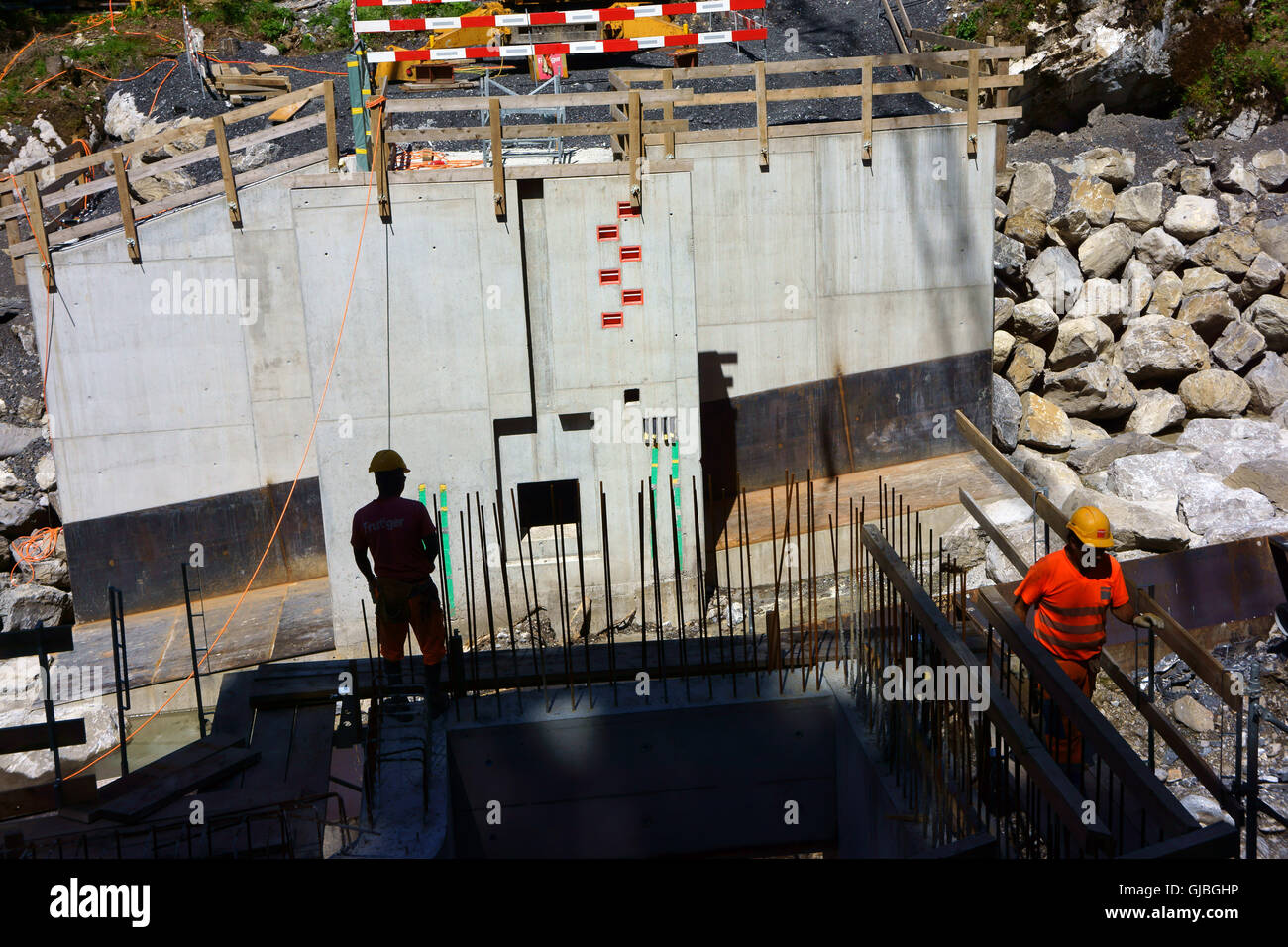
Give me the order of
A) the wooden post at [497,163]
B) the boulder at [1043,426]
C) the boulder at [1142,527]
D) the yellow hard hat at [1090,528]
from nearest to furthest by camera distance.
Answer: the yellow hard hat at [1090,528]
the wooden post at [497,163]
the boulder at [1142,527]
the boulder at [1043,426]

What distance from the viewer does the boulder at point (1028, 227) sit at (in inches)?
666

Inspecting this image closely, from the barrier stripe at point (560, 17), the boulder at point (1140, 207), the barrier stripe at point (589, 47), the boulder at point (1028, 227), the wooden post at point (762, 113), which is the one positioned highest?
the barrier stripe at point (560, 17)

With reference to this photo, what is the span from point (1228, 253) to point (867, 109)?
22.3 ft

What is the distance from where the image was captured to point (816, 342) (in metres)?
14.9

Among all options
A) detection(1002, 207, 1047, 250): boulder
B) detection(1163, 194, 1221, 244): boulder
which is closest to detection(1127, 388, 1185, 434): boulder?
detection(1002, 207, 1047, 250): boulder

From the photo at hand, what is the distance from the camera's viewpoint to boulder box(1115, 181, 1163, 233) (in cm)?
1770

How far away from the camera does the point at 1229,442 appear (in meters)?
14.6

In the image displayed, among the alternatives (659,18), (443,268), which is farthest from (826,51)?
(443,268)

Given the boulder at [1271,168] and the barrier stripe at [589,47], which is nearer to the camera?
the barrier stripe at [589,47]

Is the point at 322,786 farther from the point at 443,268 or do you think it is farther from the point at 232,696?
the point at 443,268

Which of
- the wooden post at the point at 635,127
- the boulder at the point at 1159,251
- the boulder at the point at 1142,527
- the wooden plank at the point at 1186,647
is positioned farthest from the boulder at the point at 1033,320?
the wooden plank at the point at 1186,647

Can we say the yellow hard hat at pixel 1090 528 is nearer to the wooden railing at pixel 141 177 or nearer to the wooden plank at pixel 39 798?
the wooden plank at pixel 39 798

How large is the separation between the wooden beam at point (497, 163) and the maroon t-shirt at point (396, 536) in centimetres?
470

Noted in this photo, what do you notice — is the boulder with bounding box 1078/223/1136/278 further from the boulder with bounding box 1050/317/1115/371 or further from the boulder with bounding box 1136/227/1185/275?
the boulder with bounding box 1050/317/1115/371
